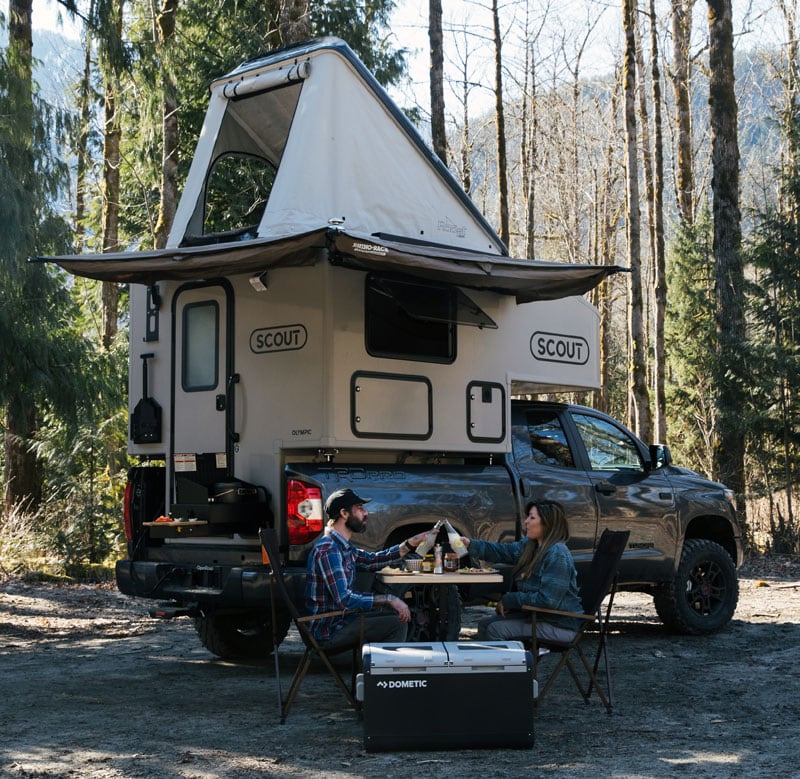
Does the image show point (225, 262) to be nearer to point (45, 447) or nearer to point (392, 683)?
point (392, 683)

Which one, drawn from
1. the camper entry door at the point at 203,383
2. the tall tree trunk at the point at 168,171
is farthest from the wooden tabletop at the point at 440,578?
the tall tree trunk at the point at 168,171

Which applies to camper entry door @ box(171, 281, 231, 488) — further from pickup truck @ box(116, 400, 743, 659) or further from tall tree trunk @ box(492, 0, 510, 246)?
tall tree trunk @ box(492, 0, 510, 246)

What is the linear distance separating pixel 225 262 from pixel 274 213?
1.09 m

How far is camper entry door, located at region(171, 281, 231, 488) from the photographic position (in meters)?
Answer: 7.75

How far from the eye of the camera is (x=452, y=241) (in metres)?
8.59

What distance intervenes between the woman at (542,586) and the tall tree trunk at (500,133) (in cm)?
1851

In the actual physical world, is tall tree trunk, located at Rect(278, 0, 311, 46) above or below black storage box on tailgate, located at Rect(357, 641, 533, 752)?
above

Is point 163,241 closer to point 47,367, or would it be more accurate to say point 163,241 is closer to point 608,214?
point 47,367

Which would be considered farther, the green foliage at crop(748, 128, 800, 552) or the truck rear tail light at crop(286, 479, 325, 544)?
the green foliage at crop(748, 128, 800, 552)

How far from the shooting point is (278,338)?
7.48m

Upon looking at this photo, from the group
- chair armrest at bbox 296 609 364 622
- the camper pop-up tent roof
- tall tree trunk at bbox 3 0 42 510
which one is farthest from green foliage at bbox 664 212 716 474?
chair armrest at bbox 296 609 364 622

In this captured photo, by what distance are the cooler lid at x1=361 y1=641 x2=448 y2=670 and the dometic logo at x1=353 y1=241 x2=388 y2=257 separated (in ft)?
7.72

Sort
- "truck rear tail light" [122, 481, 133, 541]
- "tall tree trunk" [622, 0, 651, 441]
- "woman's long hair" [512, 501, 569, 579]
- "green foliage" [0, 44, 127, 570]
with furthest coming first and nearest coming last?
"tall tree trunk" [622, 0, 651, 441] < "green foliage" [0, 44, 127, 570] < "truck rear tail light" [122, 481, 133, 541] < "woman's long hair" [512, 501, 569, 579]

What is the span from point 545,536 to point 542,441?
2431 mm
